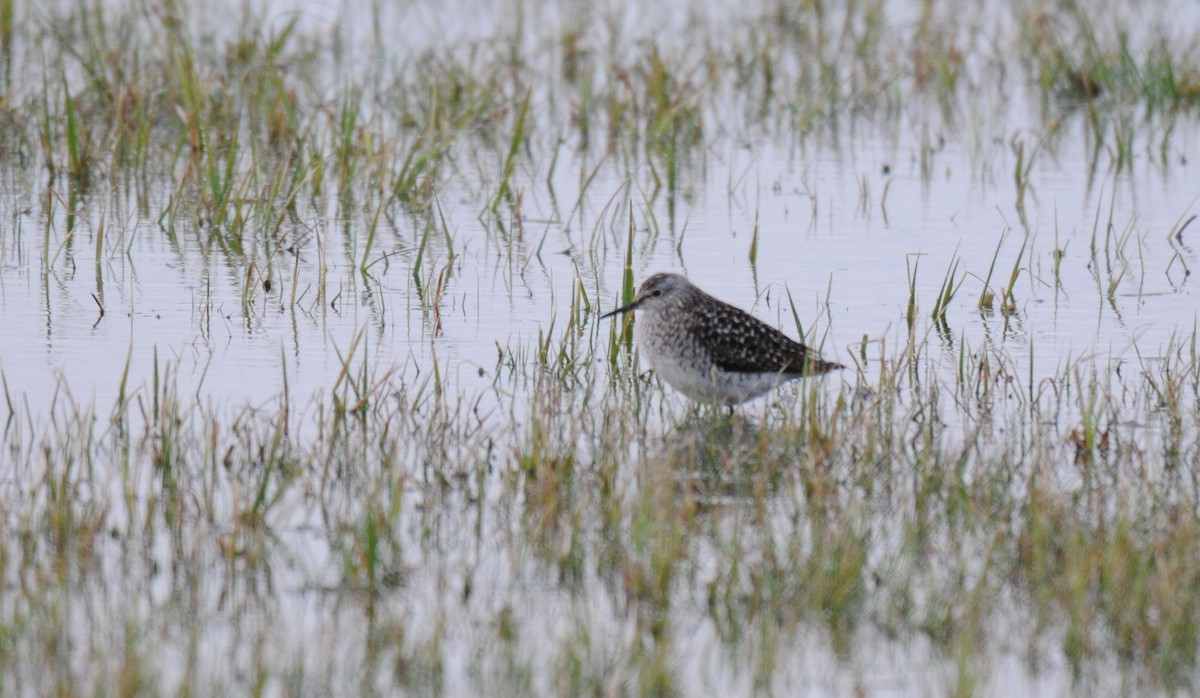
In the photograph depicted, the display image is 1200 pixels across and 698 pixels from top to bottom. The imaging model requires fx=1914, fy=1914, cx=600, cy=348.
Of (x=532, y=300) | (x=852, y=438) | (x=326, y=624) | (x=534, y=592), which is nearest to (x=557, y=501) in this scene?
(x=534, y=592)

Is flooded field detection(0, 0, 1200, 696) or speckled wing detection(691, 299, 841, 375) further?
speckled wing detection(691, 299, 841, 375)

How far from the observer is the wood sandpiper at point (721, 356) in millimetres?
7160

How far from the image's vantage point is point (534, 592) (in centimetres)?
501

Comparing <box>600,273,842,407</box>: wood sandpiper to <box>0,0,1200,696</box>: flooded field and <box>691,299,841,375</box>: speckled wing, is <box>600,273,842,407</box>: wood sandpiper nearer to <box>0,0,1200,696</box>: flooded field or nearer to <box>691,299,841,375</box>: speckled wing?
<box>691,299,841,375</box>: speckled wing

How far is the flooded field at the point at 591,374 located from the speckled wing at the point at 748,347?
17 cm

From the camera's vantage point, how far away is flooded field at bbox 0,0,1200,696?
183 inches

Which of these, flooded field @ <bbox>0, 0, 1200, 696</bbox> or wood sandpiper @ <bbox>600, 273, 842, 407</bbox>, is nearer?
flooded field @ <bbox>0, 0, 1200, 696</bbox>

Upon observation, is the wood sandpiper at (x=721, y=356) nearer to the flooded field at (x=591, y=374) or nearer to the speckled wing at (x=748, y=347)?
the speckled wing at (x=748, y=347)

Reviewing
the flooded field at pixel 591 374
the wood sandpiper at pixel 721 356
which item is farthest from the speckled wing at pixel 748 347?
the flooded field at pixel 591 374

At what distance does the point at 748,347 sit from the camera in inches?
284

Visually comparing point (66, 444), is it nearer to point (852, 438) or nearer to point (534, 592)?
point (534, 592)

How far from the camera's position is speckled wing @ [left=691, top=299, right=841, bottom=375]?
717cm

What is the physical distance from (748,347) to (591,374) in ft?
2.23

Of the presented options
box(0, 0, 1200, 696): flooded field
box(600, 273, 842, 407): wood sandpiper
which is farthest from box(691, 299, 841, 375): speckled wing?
box(0, 0, 1200, 696): flooded field
